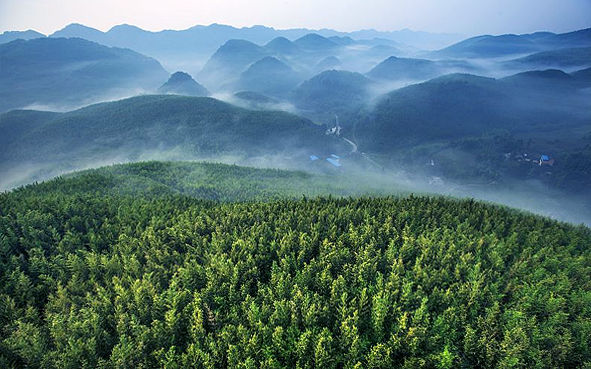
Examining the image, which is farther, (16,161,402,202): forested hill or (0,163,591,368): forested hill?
(16,161,402,202): forested hill

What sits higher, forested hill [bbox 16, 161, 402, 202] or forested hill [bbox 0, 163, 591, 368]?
forested hill [bbox 0, 163, 591, 368]

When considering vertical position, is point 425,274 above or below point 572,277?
above

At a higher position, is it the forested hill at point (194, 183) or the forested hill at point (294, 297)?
the forested hill at point (294, 297)

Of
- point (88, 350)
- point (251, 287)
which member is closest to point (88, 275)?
point (88, 350)

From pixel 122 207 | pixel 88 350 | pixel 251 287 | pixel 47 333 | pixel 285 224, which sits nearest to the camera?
pixel 88 350

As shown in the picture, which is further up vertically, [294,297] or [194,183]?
[294,297]

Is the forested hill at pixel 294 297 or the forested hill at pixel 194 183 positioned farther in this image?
the forested hill at pixel 194 183

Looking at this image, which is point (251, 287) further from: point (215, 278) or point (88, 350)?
point (88, 350)

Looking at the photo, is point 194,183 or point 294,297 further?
point 194,183
